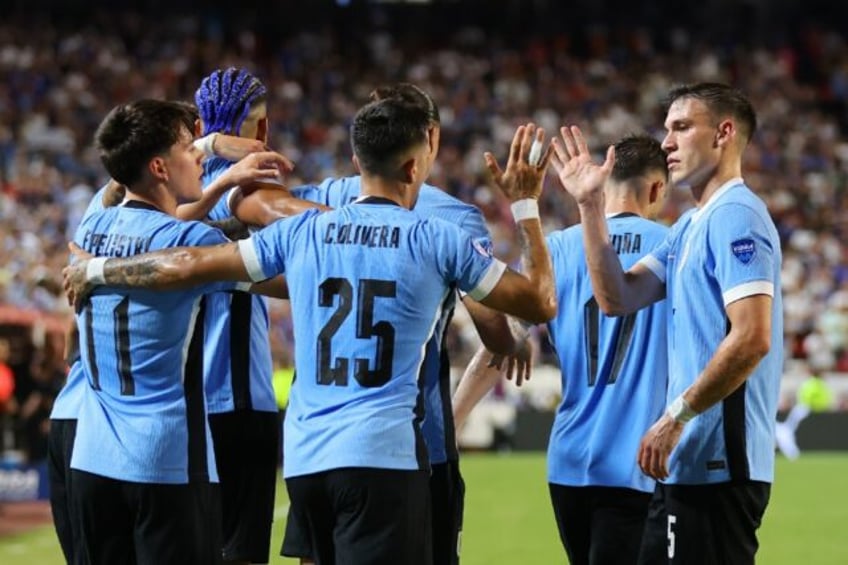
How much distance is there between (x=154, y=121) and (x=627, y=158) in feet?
7.33

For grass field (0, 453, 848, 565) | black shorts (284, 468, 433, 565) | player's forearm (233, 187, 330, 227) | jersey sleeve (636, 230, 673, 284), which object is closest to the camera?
black shorts (284, 468, 433, 565)

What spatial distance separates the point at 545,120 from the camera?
3050 centimetres

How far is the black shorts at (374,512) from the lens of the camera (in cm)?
512

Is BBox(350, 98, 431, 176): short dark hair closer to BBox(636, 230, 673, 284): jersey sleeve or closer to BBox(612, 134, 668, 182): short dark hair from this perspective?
BBox(636, 230, 673, 284): jersey sleeve

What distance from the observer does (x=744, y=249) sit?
5422mm

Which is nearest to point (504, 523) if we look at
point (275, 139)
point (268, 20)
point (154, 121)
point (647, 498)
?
point (647, 498)

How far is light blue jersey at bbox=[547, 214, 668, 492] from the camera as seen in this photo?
6484 millimetres

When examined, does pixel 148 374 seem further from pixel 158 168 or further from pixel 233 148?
pixel 233 148

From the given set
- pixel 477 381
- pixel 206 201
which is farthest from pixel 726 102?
pixel 206 201

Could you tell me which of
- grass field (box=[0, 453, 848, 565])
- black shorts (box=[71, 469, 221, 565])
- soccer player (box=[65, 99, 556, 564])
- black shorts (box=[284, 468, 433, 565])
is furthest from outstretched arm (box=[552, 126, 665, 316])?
grass field (box=[0, 453, 848, 565])

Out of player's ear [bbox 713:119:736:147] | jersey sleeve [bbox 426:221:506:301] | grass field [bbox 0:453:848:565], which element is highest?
player's ear [bbox 713:119:736:147]

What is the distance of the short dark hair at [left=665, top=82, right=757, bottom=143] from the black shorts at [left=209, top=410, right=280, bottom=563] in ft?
7.91

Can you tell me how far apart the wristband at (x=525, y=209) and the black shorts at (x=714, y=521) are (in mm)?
1151

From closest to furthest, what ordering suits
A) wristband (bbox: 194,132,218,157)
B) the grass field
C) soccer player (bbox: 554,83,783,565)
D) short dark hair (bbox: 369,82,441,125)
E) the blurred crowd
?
soccer player (bbox: 554,83,783,565)
short dark hair (bbox: 369,82,441,125)
wristband (bbox: 194,132,218,157)
the grass field
the blurred crowd
